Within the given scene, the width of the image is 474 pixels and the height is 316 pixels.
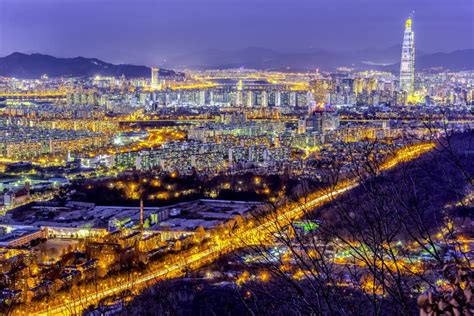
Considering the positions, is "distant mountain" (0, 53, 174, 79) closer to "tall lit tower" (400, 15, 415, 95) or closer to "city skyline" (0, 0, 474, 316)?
"city skyline" (0, 0, 474, 316)

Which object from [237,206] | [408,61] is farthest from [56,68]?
[237,206]

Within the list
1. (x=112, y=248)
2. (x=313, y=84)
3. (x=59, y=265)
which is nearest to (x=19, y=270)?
(x=59, y=265)

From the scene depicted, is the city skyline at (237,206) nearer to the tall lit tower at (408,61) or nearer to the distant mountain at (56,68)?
the tall lit tower at (408,61)

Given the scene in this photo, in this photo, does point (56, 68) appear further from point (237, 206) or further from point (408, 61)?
point (237, 206)

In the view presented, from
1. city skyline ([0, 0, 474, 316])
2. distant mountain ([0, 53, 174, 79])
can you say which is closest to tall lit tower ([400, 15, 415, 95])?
city skyline ([0, 0, 474, 316])

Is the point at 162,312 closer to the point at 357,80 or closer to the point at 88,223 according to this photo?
the point at 88,223
